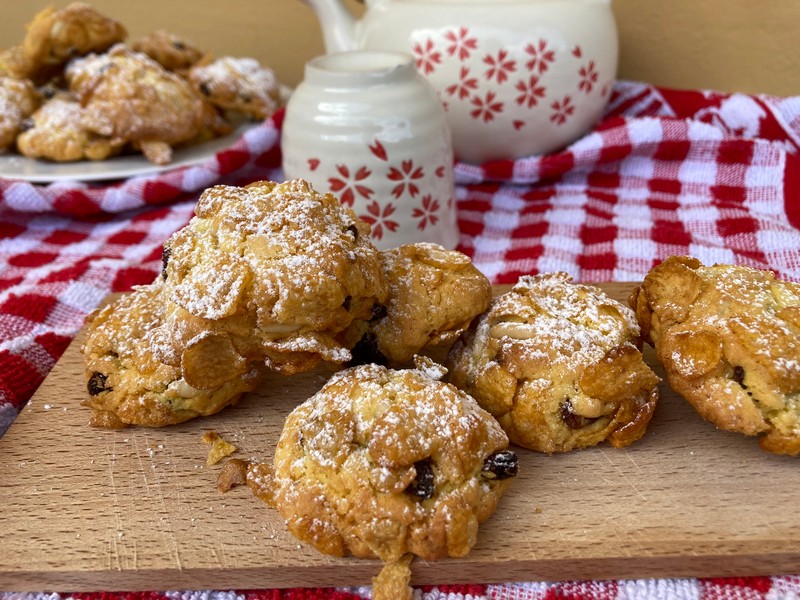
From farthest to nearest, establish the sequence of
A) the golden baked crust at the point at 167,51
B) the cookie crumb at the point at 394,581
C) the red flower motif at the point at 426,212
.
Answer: the golden baked crust at the point at 167,51, the red flower motif at the point at 426,212, the cookie crumb at the point at 394,581

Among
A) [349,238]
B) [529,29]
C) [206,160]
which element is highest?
[529,29]

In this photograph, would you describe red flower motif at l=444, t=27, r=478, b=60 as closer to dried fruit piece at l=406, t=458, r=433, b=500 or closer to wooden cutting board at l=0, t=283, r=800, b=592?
wooden cutting board at l=0, t=283, r=800, b=592

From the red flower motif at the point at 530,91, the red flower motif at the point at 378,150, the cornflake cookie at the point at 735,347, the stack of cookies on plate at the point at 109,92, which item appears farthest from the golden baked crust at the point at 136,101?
the cornflake cookie at the point at 735,347

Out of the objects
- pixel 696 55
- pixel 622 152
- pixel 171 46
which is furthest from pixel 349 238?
pixel 696 55

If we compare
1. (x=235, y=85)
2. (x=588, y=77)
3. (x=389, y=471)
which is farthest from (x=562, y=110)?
(x=389, y=471)

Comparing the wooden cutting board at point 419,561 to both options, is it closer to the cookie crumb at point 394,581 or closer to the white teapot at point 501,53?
the cookie crumb at point 394,581

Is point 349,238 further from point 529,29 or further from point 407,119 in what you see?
point 529,29

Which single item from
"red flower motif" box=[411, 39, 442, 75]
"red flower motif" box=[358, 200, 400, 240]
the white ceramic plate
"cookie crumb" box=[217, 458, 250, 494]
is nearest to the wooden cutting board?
"cookie crumb" box=[217, 458, 250, 494]

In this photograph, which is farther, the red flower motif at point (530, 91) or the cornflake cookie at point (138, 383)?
the red flower motif at point (530, 91)
